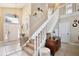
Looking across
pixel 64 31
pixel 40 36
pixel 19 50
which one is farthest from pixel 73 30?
pixel 19 50

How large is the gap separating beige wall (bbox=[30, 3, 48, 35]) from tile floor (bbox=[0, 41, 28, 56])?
26cm

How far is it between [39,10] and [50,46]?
495 mm

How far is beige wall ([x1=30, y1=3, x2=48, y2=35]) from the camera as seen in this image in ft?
5.60

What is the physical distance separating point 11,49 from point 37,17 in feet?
1.76

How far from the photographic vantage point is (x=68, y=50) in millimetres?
1686

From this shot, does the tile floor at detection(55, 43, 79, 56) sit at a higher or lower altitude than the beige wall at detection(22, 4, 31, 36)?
lower

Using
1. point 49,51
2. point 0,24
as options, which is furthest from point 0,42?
point 49,51

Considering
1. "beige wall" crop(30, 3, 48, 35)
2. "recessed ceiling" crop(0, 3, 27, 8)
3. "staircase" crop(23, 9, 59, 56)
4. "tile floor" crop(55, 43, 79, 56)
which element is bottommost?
"tile floor" crop(55, 43, 79, 56)

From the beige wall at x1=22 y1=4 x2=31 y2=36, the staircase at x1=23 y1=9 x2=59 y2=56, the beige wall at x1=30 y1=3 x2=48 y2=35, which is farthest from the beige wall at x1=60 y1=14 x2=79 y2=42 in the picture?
the beige wall at x1=22 y1=4 x2=31 y2=36

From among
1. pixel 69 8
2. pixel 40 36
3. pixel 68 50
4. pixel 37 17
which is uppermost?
pixel 69 8

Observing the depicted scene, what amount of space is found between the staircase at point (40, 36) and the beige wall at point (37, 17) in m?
0.05

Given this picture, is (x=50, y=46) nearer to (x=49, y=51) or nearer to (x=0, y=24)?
(x=49, y=51)

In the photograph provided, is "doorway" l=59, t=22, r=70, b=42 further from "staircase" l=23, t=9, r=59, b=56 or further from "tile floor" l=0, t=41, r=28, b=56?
"tile floor" l=0, t=41, r=28, b=56

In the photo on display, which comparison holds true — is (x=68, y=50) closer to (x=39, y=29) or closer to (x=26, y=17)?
(x=39, y=29)
